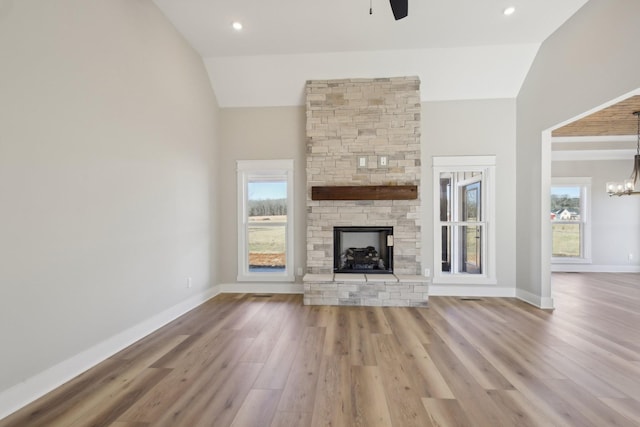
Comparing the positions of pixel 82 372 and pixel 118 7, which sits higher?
pixel 118 7

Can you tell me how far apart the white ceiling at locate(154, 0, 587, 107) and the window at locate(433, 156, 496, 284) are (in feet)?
3.72

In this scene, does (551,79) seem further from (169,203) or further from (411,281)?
(169,203)

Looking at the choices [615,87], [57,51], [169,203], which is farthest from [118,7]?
[615,87]

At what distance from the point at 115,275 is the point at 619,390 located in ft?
13.5

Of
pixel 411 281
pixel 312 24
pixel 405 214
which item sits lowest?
pixel 411 281

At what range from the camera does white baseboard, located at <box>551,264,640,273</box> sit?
598 centimetres

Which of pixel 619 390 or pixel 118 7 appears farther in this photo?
pixel 118 7

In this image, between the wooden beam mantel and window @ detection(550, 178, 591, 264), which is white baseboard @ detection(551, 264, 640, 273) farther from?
the wooden beam mantel

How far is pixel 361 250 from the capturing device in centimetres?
439

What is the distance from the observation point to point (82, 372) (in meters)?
2.15

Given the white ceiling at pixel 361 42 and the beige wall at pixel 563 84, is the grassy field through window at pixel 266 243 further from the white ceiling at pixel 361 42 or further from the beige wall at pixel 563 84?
the beige wall at pixel 563 84

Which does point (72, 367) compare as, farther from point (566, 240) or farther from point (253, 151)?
point (566, 240)

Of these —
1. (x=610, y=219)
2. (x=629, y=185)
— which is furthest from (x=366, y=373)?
(x=610, y=219)

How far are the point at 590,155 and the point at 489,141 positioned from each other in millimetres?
3936
